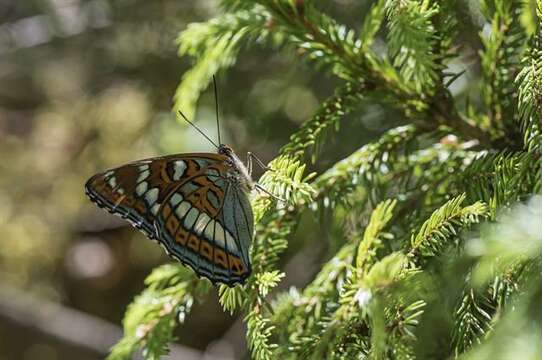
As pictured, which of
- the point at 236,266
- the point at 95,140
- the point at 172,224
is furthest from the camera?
the point at 95,140

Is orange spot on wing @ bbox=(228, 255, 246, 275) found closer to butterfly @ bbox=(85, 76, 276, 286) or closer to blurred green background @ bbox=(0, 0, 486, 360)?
butterfly @ bbox=(85, 76, 276, 286)

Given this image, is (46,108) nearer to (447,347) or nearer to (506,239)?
(447,347)

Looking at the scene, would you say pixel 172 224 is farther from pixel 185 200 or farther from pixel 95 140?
pixel 95 140

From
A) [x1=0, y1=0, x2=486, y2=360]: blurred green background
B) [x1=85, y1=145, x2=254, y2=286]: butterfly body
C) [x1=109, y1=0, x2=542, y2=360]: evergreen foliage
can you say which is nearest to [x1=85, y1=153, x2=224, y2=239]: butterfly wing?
[x1=85, y1=145, x2=254, y2=286]: butterfly body

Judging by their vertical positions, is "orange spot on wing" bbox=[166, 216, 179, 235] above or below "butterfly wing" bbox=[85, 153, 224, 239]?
below

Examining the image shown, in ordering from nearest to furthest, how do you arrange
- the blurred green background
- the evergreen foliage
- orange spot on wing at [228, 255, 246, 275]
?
the evergreen foliage < orange spot on wing at [228, 255, 246, 275] < the blurred green background

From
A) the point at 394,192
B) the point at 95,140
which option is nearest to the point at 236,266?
the point at 394,192
